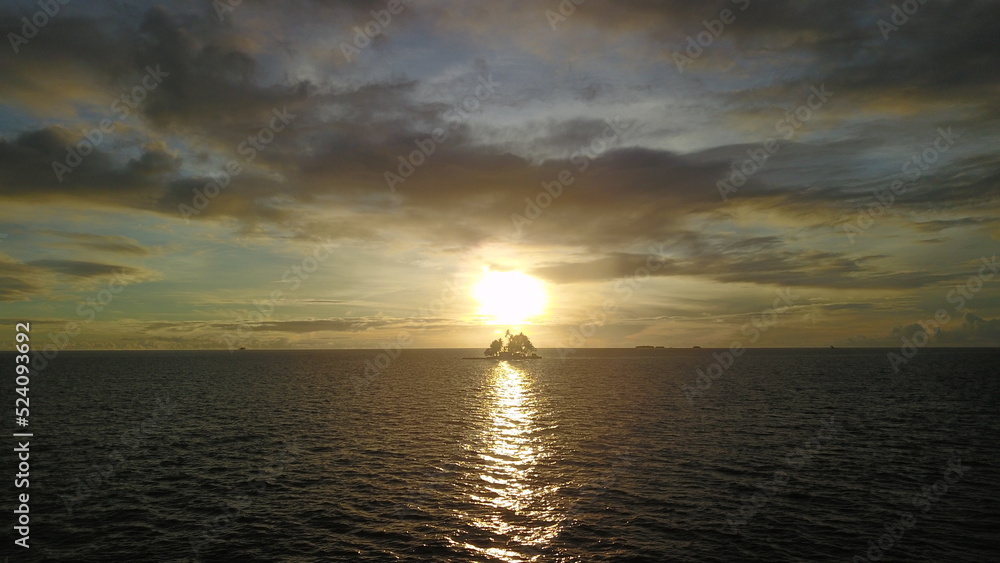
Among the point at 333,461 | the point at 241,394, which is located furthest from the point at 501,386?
the point at 333,461

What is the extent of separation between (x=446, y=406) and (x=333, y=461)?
4702 cm

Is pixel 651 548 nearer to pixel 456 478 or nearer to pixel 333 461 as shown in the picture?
pixel 456 478

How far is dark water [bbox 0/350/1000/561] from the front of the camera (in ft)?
108

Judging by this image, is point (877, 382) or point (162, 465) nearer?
point (162, 465)

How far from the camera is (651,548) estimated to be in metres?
32.3
